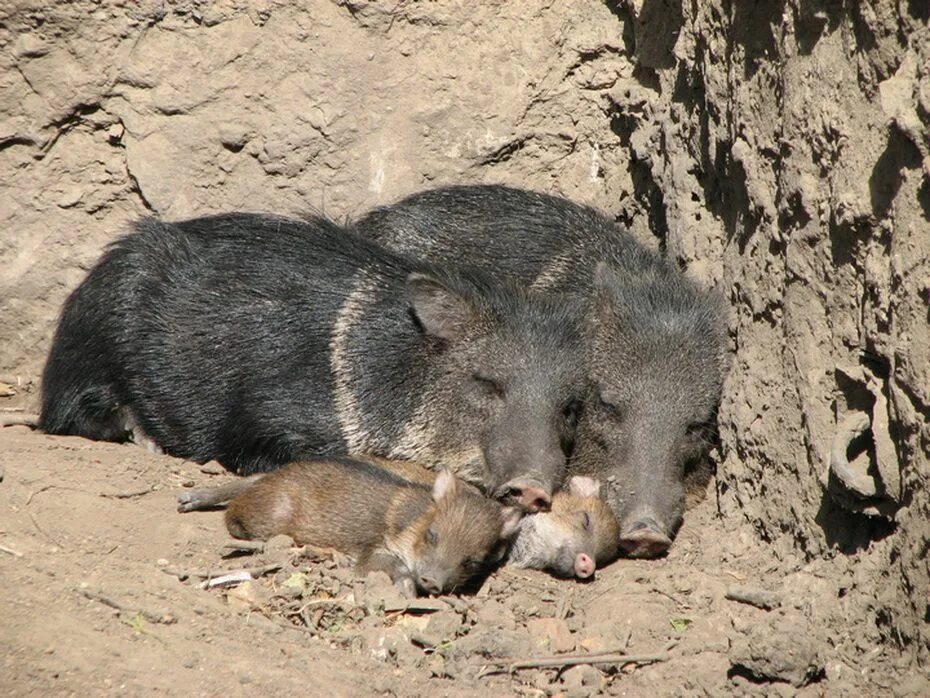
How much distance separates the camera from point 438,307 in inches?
223

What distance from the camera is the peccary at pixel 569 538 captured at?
5113 millimetres

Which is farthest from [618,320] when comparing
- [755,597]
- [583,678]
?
[583,678]

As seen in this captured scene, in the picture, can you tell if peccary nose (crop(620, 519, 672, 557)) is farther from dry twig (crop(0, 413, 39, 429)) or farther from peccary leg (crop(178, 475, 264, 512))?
dry twig (crop(0, 413, 39, 429))

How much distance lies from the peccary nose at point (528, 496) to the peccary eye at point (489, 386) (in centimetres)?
48

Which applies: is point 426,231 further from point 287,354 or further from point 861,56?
point 861,56

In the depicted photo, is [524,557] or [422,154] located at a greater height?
[422,154]

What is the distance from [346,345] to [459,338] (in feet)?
1.68

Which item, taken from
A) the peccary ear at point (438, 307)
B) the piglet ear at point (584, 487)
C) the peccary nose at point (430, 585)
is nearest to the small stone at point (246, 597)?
the peccary nose at point (430, 585)

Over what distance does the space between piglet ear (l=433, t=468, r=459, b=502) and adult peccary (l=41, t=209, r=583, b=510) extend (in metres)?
0.31

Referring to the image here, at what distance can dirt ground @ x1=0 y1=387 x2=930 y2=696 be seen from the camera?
3.94 m

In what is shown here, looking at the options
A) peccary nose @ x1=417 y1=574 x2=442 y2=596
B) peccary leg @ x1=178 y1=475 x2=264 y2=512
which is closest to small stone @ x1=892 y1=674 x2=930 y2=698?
peccary nose @ x1=417 y1=574 x2=442 y2=596

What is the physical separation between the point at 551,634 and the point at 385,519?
2.64 ft

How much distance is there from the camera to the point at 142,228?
6.25m

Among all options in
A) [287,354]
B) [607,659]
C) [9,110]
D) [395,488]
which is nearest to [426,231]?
[287,354]
